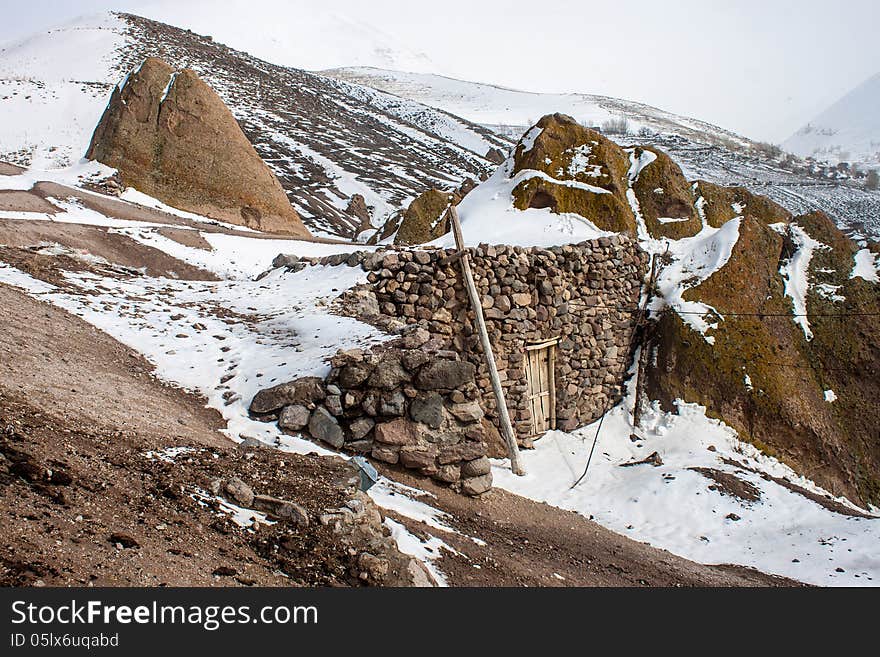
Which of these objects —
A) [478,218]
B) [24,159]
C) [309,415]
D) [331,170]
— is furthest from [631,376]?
[331,170]

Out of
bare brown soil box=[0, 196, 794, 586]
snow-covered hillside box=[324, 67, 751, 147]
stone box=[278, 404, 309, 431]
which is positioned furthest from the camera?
snow-covered hillside box=[324, 67, 751, 147]

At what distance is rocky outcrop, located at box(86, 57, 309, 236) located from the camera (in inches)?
771

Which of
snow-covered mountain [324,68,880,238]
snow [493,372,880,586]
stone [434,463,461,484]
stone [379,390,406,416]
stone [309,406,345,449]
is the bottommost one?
snow [493,372,880,586]

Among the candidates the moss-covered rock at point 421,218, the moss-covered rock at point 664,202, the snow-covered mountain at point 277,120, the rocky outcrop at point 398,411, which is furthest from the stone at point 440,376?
the snow-covered mountain at point 277,120

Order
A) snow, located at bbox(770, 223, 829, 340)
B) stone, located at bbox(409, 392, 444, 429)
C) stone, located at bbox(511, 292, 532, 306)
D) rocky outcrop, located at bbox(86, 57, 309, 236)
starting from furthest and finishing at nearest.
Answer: rocky outcrop, located at bbox(86, 57, 309, 236)
snow, located at bbox(770, 223, 829, 340)
stone, located at bbox(511, 292, 532, 306)
stone, located at bbox(409, 392, 444, 429)

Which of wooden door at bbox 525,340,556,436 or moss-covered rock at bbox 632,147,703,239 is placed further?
moss-covered rock at bbox 632,147,703,239

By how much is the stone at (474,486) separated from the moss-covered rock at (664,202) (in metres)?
9.38

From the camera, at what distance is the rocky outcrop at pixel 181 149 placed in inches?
771

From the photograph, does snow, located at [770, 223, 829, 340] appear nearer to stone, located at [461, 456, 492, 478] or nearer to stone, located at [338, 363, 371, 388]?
stone, located at [461, 456, 492, 478]

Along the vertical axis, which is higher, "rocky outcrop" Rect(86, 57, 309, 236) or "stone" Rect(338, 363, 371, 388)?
"rocky outcrop" Rect(86, 57, 309, 236)

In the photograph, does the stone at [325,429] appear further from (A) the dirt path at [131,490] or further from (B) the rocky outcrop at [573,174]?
(B) the rocky outcrop at [573,174]

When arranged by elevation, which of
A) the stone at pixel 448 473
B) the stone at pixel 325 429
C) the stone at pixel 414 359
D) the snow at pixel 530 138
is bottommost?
the stone at pixel 448 473

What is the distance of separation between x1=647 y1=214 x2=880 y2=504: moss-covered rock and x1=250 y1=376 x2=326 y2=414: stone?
7615 mm

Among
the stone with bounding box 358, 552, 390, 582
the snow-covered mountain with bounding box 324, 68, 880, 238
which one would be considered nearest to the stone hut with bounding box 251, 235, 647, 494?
the stone with bounding box 358, 552, 390, 582
